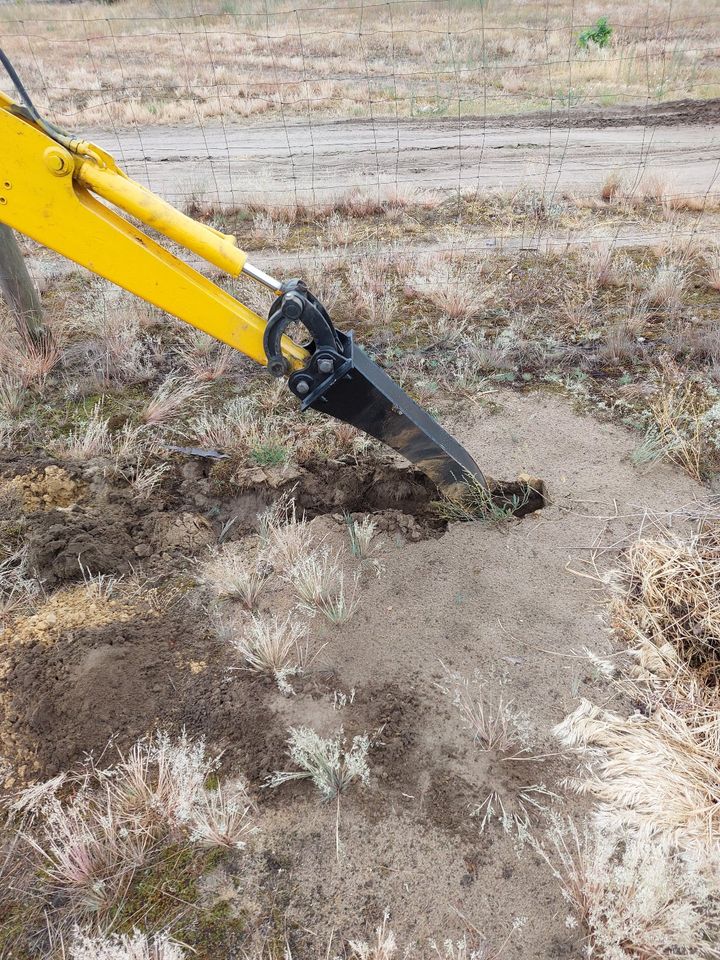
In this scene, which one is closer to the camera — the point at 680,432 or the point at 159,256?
the point at 159,256

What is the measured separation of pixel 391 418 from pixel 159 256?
1.10 metres

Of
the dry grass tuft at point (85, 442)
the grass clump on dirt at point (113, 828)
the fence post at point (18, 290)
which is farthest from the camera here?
the fence post at point (18, 290)

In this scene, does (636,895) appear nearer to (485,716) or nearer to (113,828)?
(485,716)

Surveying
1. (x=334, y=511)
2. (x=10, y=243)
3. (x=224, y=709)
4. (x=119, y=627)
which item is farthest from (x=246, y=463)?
(x=10, y=243)

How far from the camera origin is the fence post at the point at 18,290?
14.9 ft

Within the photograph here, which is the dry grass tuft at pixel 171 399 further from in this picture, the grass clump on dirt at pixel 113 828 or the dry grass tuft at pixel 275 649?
the grass clump on dirt at pixel 113 828

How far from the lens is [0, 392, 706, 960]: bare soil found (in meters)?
1.97

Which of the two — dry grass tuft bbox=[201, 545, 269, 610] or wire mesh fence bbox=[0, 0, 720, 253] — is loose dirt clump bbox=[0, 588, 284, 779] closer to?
dry grass tuft bbox=[201, 545, 269, 610]

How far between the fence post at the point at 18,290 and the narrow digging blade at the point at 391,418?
11.3 feet

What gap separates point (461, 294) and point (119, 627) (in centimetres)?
385

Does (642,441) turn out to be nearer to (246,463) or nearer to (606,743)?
(606,743)

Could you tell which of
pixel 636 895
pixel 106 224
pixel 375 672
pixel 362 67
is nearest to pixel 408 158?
pixel 106 224

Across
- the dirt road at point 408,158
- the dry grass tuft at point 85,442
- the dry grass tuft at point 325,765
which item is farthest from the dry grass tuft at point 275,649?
the dirt road at point 408,158

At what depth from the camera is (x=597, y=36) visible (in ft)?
57.2
